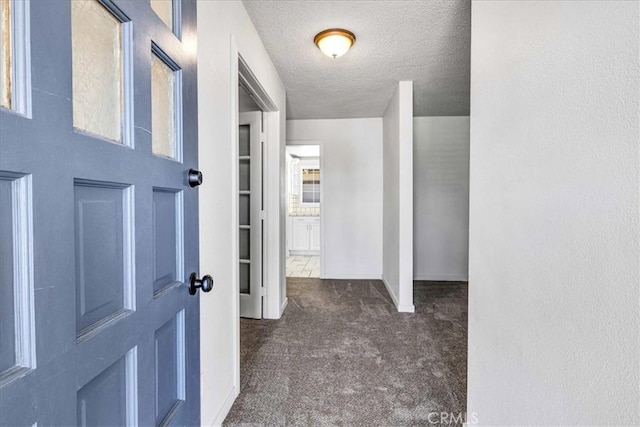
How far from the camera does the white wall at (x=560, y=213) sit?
641 mm

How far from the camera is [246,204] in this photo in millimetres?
3289

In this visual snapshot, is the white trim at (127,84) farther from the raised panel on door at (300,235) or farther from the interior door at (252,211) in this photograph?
the raised panel on door at (300,235)

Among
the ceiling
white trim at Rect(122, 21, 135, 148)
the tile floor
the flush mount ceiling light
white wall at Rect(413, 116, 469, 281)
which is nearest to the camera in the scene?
white trim at Rect(122, 21, 135, 148)

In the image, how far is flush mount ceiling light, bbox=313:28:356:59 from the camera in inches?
89.1

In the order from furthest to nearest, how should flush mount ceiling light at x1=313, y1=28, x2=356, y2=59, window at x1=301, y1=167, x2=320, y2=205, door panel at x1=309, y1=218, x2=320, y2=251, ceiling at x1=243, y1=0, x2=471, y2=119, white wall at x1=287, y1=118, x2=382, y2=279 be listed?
1. window at x1=301, y1=167, x2=320, y2=205
2. door panel at x1=309, y1=218, x2=320, y2=251
3. white wall at x1=287, y1=118, x2=382, y2=279
4. flush mount ceiling light at x1=313, y1=28, x2=356, y2=59
5. ceiling at x1=243, y1=0, x2=471, y2=119

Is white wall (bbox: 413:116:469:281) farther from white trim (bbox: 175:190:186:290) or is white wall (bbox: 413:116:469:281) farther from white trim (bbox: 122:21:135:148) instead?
white trim (bbox: 122:21:135:148)

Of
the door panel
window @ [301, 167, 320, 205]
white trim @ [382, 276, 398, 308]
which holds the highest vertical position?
window @ [301, 167, 320, 205]

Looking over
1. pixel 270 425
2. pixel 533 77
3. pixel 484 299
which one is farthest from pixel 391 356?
pixel 533 77

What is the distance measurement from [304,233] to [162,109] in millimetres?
6160

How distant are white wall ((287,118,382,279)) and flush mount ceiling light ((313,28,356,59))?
2.37 m

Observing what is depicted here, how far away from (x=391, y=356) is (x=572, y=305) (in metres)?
1.78

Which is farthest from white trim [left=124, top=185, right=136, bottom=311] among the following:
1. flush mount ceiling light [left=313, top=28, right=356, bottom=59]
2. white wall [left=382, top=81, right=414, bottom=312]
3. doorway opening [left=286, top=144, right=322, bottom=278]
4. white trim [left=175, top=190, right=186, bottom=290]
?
doorway opening [left=286, top=144, right=322, bottom=278]

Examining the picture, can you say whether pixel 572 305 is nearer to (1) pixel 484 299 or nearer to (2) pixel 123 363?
(1) pixel 484 299

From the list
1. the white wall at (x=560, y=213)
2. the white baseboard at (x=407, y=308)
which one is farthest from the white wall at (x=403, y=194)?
the white wall at (x=560, y=213)
